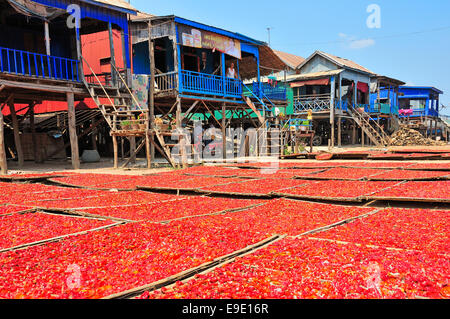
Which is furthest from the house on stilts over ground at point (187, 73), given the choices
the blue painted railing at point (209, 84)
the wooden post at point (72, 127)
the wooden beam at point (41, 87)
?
the wooden beam at point (41, 87)

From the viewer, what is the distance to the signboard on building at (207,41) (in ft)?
49.5

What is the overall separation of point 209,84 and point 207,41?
6.23 ft

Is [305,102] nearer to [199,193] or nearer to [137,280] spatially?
[199,193]

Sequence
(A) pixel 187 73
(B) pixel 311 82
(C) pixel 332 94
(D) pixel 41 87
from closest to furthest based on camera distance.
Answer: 1. (D) pixel 41 87
2. (A) pixel 187 73
3. (C) pixel 332 94
4. (B) pixel 311 82

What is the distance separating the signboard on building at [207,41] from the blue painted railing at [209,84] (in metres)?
1.25

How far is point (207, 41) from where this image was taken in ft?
53.0

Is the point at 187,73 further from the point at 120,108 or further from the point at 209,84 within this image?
the point at 120,108

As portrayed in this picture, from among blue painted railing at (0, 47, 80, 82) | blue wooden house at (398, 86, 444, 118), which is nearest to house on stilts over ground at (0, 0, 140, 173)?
blue painted railing at (0, 47, 80, 82)

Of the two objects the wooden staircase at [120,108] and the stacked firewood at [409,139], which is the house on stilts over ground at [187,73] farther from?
the stacked firewood at [409,139]

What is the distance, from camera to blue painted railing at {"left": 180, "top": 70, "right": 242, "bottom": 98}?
50.1 feet

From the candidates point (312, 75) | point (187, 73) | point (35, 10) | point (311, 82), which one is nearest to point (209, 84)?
point (187, 73)

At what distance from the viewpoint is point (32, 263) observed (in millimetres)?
3061

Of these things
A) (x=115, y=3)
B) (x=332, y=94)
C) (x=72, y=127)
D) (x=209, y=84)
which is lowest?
(x=72, y=127)

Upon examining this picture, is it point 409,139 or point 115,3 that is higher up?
point 115,3
